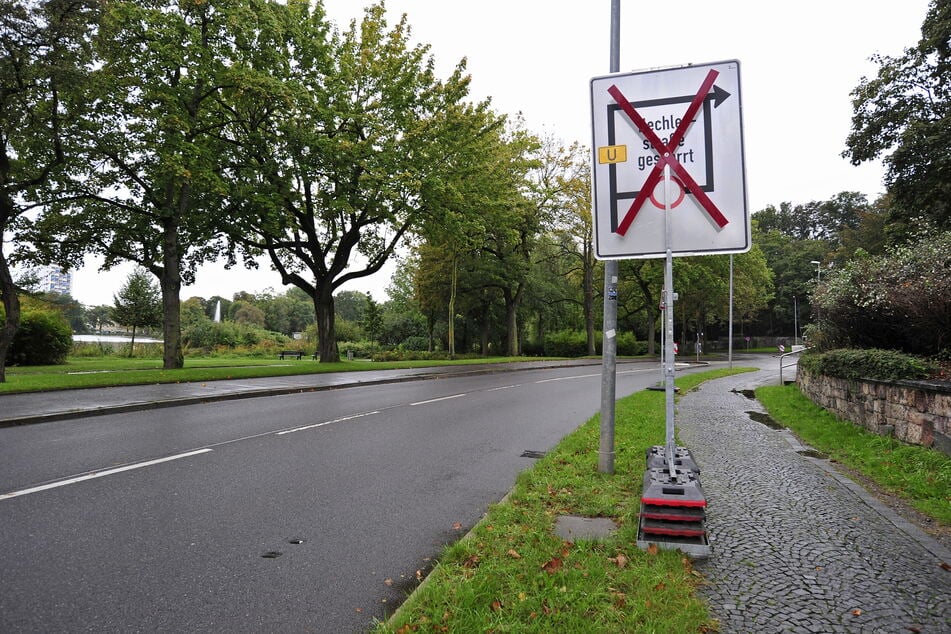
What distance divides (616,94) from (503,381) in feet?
46.4

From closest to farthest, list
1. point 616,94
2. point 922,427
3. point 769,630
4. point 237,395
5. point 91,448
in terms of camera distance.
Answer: point 769,630 < point 616,94 < point 922,427 < point 91,448 < point 237,395

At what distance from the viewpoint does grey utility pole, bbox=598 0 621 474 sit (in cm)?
550

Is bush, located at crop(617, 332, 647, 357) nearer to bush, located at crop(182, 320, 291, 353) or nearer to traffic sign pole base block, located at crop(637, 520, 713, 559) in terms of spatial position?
bush, located at crop(182, 320, 291, 353)

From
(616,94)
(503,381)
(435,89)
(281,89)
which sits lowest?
(503,381)

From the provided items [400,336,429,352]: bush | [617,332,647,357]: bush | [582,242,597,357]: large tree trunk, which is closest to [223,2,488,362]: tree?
[582,242,597,357]: large tree trunk

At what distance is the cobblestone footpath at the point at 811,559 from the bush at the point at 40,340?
29.3 m

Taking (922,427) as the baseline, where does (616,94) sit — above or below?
above

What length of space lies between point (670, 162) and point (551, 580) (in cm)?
345

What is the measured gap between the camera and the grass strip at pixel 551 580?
2.66 m

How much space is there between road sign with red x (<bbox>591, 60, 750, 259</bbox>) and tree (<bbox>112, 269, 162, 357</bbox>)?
35.7 metres

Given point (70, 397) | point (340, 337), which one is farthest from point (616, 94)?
point (340, 337)

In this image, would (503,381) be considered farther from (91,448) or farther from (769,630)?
(769,630)

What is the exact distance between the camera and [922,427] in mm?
6270

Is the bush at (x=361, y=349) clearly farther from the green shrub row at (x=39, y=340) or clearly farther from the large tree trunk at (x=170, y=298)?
the large tree trunk at (x=170, y=298)
